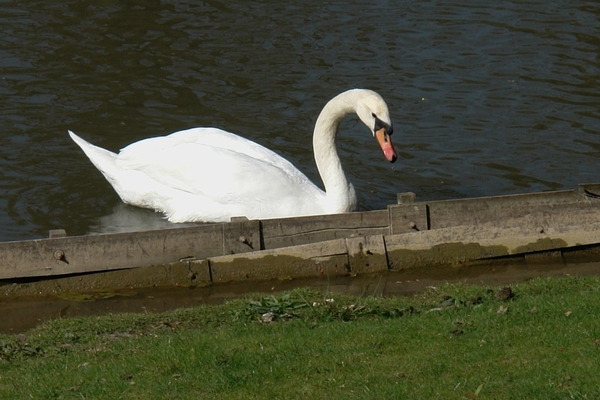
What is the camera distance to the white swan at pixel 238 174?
911cm

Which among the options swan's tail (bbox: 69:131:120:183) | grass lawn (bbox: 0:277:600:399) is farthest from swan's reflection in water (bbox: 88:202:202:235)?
grass lawn (bbox: 0:277:600:399)

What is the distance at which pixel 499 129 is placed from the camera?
1213 centimetres

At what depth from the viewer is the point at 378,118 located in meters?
8.89

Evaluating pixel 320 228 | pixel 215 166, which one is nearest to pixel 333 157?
pixel 215 166

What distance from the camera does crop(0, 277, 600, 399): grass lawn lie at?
513 centimetres

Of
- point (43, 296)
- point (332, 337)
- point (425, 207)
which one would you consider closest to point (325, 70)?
point (425, 207)

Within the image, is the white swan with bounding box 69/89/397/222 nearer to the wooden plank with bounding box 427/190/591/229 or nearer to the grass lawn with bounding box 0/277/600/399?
the wooden plank with bounding box 427/190/591/229

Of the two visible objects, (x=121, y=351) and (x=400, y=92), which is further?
(x=400, y=92)

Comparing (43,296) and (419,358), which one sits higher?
(419,358)

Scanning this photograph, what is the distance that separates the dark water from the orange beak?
164 centimetres

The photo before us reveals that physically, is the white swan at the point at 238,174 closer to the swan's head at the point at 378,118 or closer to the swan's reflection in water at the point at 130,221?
the swan's head at the point at 378,118

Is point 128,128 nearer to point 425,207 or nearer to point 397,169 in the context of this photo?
point 397,169

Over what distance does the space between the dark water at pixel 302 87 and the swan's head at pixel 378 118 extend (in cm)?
159

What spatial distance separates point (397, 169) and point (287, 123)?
5.92 ft
